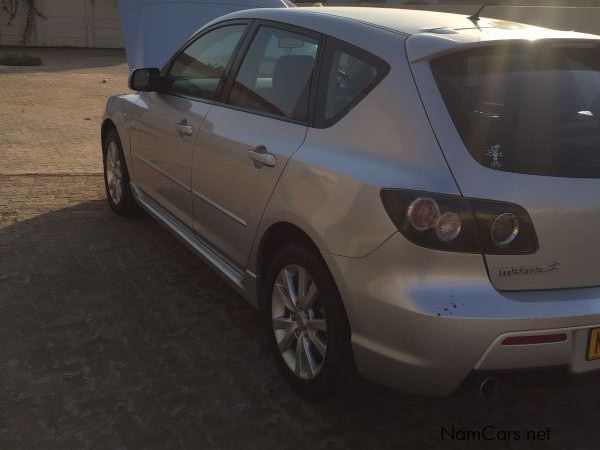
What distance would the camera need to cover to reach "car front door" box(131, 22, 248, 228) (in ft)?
13.3

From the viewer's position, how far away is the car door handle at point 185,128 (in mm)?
4047

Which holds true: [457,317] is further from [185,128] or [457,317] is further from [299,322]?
[185,128]

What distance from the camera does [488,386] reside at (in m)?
2.54

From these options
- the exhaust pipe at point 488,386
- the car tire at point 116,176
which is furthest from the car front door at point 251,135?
the car tire at point 116,176

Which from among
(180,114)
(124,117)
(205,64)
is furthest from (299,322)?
(124,117)

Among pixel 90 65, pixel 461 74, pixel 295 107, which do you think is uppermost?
pixel 461 74

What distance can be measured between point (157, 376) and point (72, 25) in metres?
23.0

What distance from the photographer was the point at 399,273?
2.51 meters

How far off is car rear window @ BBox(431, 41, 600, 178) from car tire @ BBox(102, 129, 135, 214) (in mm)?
3438

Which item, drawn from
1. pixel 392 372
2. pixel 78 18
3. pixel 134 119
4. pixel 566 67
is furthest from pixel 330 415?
pixel 78 18

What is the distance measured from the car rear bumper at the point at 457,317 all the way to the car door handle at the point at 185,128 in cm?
182

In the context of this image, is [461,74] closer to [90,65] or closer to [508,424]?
[508,424]

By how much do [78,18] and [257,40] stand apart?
72.9ft

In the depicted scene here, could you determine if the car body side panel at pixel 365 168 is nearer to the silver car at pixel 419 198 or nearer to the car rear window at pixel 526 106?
the silver car at pixel 419 198
